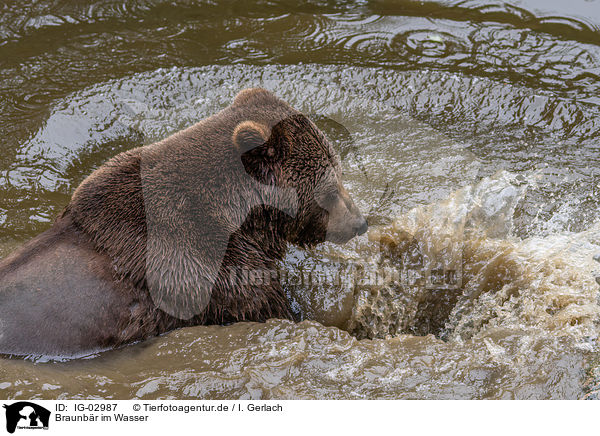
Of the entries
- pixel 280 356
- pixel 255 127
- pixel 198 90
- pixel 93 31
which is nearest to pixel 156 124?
pixel 198 90

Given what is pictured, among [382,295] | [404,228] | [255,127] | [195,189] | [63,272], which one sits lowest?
[382,295]

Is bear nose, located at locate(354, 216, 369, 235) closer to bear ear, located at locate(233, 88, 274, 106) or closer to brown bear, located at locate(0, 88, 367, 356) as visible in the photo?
brown bear, located at locate(0, 88, 367, 356)

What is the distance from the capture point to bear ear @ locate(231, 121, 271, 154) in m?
3.82

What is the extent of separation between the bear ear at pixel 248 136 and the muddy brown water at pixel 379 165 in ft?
4.02

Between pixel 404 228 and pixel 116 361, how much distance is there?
266cm

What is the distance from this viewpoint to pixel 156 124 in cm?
667

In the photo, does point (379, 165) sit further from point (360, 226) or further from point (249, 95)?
point (249, 95)

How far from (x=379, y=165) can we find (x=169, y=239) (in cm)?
284

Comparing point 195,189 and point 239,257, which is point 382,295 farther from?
point 195,189

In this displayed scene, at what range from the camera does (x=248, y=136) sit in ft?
12.5
